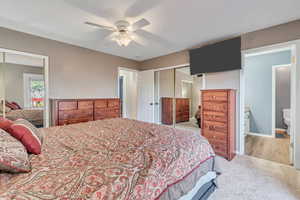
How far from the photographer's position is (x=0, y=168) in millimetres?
825

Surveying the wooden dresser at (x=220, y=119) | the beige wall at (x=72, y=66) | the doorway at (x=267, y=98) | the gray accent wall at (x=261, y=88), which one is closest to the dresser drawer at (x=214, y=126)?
the wooden dresser at (x=220, y=119)

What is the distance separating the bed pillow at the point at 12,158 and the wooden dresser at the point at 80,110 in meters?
2.20

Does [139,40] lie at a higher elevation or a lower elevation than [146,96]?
higher

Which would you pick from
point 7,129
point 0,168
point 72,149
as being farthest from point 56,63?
point 0,168

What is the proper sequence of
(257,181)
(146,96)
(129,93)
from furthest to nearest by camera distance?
(129,93) → (146,96) → (257,181)

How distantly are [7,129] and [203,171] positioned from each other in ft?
6.34

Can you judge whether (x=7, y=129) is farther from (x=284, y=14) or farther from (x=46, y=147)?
(x=284, y=14)

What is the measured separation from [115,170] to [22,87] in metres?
3.16

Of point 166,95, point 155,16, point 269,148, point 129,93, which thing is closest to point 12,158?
point 155,16

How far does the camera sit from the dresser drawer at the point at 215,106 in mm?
2796

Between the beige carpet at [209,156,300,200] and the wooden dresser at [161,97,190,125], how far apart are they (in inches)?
77.5

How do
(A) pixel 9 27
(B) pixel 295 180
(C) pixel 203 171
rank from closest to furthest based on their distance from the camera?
(C) pixel 203 171 < (B) pixel 295 180 < (A) pixel 9 27

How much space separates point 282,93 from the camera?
457 cm

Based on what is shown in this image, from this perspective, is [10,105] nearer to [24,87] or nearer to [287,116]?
[24,87]
